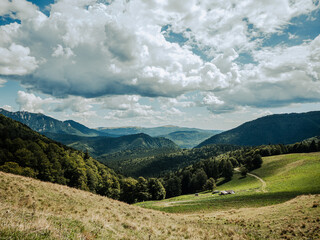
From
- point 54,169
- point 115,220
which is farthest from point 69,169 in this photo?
point 115,220

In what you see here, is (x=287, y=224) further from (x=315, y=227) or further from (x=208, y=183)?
(x=208, y=183)

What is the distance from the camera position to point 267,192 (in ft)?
173

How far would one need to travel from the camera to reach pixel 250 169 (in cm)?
10881

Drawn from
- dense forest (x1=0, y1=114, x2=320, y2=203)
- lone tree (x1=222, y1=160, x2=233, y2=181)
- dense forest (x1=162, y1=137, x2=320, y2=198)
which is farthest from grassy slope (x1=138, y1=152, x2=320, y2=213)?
dense forest (x1=0, y1=114, x2=320, y2=203)

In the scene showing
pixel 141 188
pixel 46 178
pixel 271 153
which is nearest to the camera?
pixel 46 178

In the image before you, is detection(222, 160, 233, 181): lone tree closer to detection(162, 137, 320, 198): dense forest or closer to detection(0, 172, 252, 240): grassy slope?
detection(162, 137, 320, 198): dense forest

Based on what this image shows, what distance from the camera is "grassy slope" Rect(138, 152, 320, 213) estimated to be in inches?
1665

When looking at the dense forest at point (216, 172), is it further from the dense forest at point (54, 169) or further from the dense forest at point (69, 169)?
the dense forest at point (54, 169)

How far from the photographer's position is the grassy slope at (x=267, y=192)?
1665 inches

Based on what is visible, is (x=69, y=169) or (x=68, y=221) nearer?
(x=68, y=221)

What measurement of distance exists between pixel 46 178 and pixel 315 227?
224ft

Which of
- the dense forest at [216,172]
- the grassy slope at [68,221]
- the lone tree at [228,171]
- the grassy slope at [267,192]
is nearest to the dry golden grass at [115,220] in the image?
the grassy slope at [68,221]

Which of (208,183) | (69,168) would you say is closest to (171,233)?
(69,168)

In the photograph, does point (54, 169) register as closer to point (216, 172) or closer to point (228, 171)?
point (228, 171)
